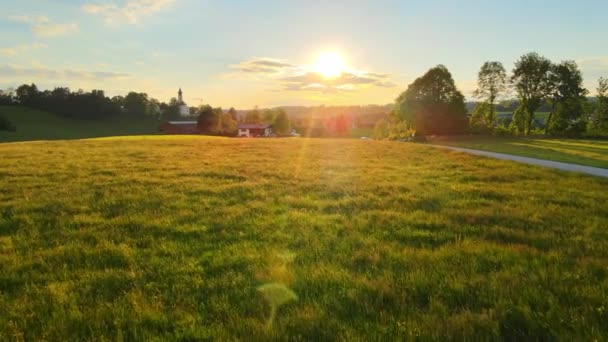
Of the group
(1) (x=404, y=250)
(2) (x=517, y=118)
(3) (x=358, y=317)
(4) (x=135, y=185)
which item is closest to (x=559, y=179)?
(1) (x=404, y=250)

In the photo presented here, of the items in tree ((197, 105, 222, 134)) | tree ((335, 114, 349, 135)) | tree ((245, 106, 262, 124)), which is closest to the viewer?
tree ((197, 105, 222, 134))

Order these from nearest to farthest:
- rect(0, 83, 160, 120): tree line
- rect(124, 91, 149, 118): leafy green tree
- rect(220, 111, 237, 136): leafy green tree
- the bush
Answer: the bush, rect(220, 111, 237, 136): leafy green tree, rect(0, 83, 160, 120): tree line, rect(124, 91, 149, 118): leafy green tree

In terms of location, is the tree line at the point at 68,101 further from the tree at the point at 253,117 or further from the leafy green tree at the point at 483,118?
the leafy green tree at the point at 483,118

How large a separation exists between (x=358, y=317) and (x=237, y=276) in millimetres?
2098

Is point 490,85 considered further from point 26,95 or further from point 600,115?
point 26,95

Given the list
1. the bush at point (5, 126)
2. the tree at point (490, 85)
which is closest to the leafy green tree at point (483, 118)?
the tree at point (490, 85)

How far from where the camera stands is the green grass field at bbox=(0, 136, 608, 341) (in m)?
4.11

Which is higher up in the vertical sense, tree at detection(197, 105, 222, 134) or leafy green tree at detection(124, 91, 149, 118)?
leafy green tree at detection(124, 91, 149, 118)

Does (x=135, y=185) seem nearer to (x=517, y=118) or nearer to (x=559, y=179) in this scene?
(x=559, y=179)

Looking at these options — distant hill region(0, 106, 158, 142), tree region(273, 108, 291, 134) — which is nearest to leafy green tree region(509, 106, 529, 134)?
tree region(273, 108, 291, 134)

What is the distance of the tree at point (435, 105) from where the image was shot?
5850cm

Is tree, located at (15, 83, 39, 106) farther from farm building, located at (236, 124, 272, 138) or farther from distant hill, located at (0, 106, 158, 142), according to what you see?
farm building, located at (236, 124, 272, 138)

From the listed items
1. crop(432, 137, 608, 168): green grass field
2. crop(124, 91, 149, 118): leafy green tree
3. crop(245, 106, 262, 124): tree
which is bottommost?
crop(432, 137, 608, 168): green grass field

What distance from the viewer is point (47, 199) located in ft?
35.8
